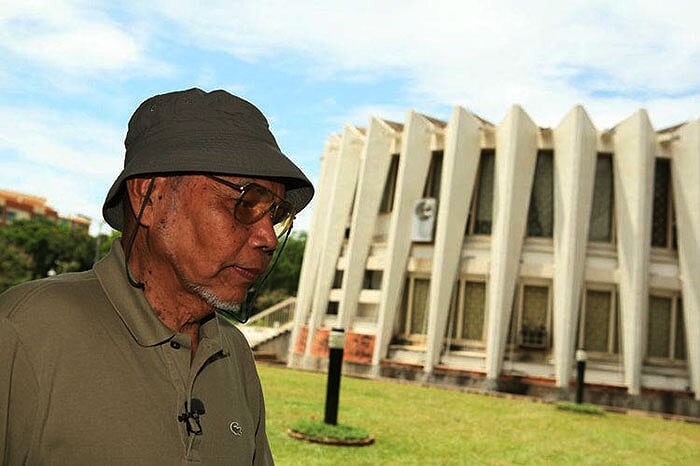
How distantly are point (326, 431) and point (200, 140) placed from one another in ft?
32.1

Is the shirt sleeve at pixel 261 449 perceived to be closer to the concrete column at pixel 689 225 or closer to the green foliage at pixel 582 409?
the green foliage at pixel 582 409

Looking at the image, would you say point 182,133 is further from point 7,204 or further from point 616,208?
point 7,204

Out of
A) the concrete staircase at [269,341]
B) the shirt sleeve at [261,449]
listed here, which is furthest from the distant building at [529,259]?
the shirt sleeve at [261,449]

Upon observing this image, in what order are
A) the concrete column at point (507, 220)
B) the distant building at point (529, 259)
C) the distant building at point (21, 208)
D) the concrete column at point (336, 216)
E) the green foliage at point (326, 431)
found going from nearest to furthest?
the green foliage at point (326, 431)
the distant building at point (529, 259)
the concrete column at point (507, 220)
the concrete column at point (336, 216)
the distant building at point (21, 208)

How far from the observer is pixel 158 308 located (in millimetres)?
2189

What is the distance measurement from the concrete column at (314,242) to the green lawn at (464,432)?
10.1m

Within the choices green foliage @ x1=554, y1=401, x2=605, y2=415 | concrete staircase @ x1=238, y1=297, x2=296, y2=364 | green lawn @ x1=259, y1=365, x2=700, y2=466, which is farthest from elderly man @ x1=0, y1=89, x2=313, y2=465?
concrete staircase @ x1=238, y1=297, x2=296, y2=364

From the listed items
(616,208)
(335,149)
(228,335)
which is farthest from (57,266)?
(228,335)

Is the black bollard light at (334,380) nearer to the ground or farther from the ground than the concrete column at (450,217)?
nearer to the ground

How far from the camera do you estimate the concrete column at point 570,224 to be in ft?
79.4

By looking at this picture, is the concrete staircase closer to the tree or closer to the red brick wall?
the red brick wall

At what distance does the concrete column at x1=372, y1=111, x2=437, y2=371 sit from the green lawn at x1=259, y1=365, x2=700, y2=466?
570cm

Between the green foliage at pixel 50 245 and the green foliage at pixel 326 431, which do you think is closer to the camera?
the green foliage at pixel 326 431

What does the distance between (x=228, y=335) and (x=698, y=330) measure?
24.6 m
